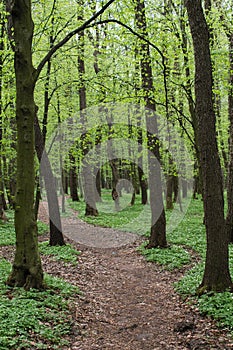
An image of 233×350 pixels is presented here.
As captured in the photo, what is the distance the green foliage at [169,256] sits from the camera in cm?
1070

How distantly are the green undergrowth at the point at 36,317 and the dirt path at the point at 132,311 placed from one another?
0.97ft

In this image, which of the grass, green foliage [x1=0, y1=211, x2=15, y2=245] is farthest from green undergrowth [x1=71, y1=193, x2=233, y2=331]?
green foliage [x1=0, y1=211, x2=15, y2=245]

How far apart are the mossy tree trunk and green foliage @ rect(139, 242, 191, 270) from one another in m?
4.70

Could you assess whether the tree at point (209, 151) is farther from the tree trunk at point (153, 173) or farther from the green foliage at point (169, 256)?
the tree trunk at point (153, 173)

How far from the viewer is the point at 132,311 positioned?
24.6 ft

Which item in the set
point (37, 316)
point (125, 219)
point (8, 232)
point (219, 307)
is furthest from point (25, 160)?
point (125, 219)

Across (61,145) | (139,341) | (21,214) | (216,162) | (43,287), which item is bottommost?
(139,341)

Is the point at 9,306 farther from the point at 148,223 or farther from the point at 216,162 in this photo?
the point at 148,223

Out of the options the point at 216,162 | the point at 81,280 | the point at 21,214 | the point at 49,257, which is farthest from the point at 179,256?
the point at 21,214

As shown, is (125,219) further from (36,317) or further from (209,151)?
(36,317)

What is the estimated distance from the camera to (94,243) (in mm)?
14734

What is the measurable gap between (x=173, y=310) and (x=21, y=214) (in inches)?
156

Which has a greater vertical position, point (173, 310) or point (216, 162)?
point (216, 162)

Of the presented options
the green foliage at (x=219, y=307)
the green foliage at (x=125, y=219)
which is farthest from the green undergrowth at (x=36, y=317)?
the green foliage at (x=125, y=219)
